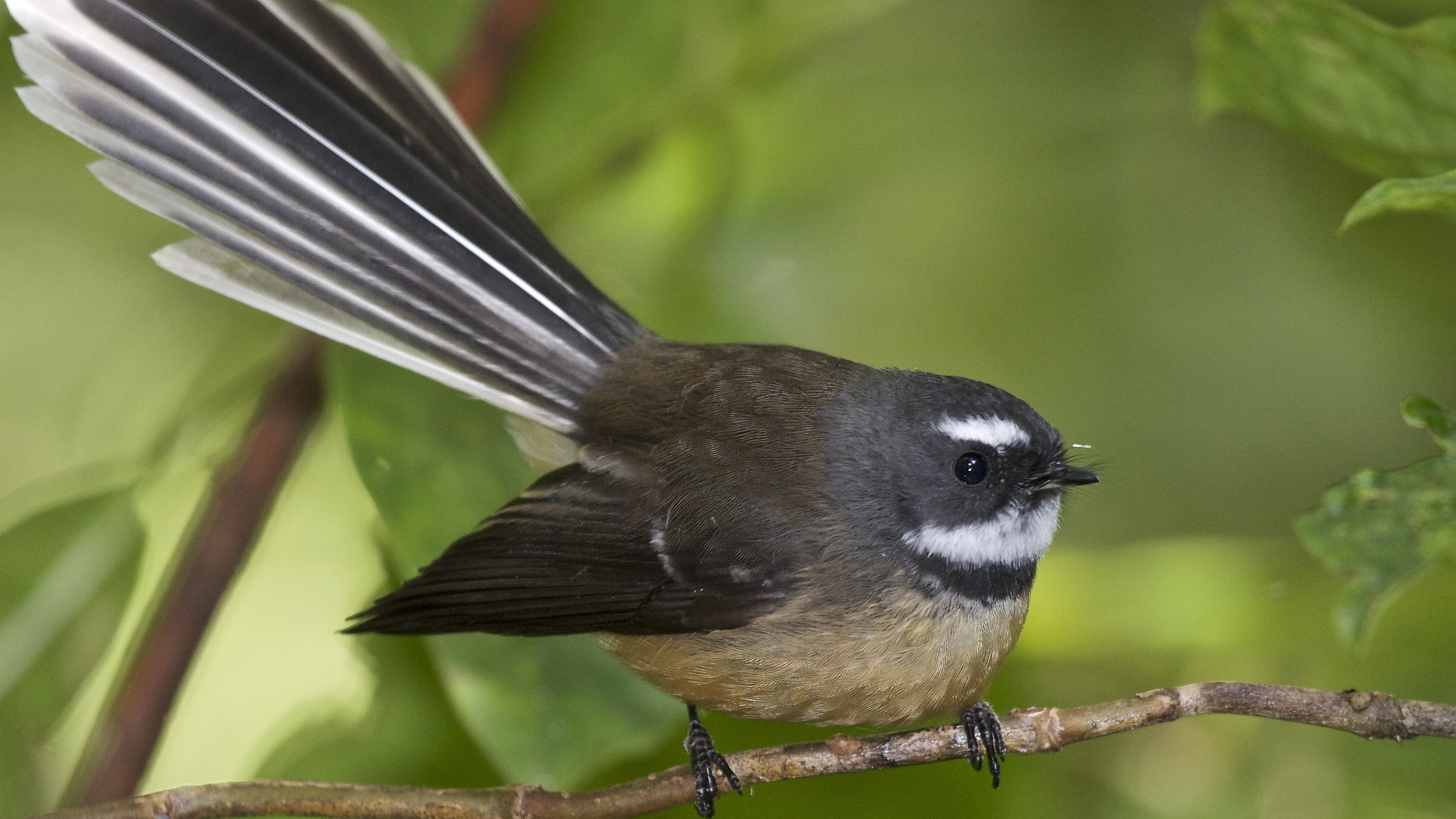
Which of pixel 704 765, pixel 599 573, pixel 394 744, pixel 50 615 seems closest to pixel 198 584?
pixel 50 615

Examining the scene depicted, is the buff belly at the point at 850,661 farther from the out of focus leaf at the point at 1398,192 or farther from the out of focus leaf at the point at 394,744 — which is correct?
the out of focus leaf at the point at 1398,192

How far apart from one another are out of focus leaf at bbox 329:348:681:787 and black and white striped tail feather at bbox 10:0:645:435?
10cm

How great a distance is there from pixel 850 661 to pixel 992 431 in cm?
42

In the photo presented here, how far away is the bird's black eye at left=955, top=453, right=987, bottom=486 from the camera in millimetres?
1880

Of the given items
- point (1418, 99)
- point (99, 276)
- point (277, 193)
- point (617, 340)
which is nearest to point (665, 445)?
point (617, 340)

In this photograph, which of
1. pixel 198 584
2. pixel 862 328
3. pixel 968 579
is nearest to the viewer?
pixel 968 579

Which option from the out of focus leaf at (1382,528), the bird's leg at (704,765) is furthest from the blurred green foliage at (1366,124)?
the bird's leg at (704,765)

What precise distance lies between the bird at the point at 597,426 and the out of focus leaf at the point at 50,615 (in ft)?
1.82

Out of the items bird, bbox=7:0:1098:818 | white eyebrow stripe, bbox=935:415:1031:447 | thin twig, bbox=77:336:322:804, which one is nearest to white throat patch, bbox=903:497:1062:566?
bird, bbox=7:0:1098:818

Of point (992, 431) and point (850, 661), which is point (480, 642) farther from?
point (992, 431)

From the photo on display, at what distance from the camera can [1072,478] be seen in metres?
1.88

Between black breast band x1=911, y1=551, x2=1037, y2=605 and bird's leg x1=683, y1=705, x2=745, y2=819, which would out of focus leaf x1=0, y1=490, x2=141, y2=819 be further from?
black breast band x1=911, y1=551, x2=1037, y2=605

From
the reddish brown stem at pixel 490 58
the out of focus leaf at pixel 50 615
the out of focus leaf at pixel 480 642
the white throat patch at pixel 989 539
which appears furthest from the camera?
the reddish brown stem at pixel 490 58

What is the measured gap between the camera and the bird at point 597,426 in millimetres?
1721
